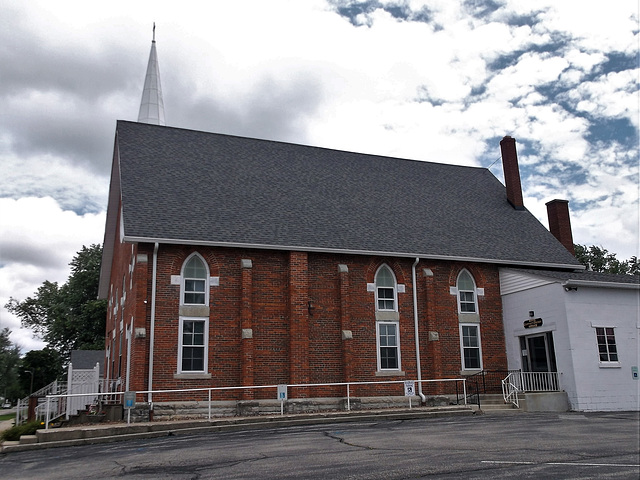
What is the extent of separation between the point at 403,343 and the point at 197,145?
1200 cm

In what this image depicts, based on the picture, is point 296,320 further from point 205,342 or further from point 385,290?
point 385,290

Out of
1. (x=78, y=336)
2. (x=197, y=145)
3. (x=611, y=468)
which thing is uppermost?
(x=197, y=145)

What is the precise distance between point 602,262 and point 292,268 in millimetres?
38841

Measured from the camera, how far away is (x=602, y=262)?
5122 cm

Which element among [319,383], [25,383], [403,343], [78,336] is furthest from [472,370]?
[25,383]

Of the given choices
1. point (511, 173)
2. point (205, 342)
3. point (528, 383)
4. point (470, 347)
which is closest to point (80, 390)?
point (205, 342)

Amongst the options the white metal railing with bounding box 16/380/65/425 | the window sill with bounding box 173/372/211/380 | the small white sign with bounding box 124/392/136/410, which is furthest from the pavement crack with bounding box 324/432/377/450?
the white metal railing with bounding box 16/380/65/425

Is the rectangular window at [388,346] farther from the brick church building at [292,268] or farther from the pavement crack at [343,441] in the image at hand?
the pavement crack at [343,441]

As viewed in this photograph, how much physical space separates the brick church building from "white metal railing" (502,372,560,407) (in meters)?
1.41

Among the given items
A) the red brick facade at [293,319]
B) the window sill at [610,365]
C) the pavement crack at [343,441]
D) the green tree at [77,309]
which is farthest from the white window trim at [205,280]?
the green tree at [77,309]

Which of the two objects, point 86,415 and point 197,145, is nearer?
point 86,415

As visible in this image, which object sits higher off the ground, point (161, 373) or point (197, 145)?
point (197, 145)

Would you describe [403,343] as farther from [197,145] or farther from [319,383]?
[197,145]

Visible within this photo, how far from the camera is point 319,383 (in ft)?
68.4
